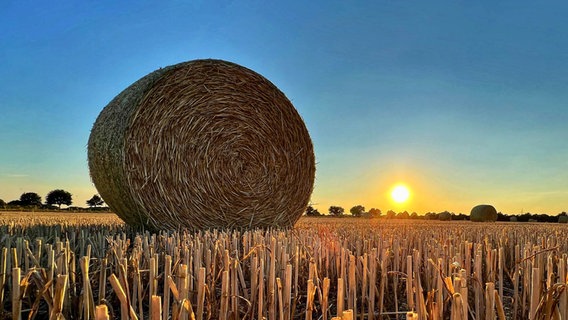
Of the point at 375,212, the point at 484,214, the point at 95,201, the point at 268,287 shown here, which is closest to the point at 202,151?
the point at 268,287

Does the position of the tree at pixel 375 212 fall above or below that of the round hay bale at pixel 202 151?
below

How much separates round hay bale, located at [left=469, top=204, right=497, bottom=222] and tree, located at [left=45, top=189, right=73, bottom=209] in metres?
35.0

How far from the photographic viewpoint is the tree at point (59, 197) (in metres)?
42.8

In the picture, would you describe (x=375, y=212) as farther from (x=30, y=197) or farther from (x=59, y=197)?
(x=30, y=197)

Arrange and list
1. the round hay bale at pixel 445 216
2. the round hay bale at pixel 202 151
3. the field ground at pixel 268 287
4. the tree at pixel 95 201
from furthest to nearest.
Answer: the tree at pixel 95 201
the round hay bale at pixel 445 216
the round hay bale at pixel 202 151
the field ground at pixel 268 287

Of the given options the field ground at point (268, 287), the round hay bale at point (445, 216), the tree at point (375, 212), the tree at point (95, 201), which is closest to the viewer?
the field ground at point (268, 287)

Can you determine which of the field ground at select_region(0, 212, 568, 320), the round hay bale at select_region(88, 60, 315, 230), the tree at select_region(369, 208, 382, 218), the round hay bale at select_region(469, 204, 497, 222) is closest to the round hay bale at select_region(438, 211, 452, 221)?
the round hay bale at select_region(469, 204, 497, 222)

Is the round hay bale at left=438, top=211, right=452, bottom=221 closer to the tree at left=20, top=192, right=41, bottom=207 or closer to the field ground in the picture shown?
the field ground

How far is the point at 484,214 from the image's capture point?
60.5ft

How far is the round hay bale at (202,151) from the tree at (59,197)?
39493 mm

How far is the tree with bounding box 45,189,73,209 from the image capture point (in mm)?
42812

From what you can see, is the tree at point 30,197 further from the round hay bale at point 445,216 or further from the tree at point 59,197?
the round hay bale at point 445,216

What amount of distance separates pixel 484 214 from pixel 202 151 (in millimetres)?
14769

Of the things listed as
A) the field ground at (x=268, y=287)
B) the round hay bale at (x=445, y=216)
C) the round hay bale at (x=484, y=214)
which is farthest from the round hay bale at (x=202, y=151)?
the round hay bale at (x=445, y=216)
